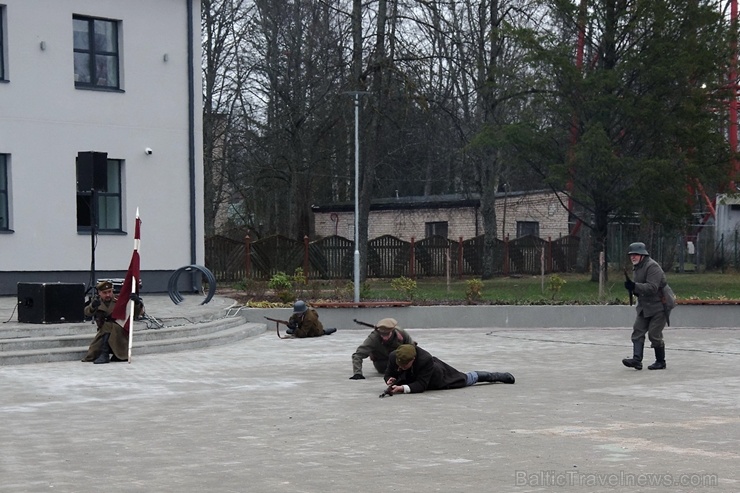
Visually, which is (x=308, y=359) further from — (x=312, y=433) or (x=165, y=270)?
(x=165, y=270)

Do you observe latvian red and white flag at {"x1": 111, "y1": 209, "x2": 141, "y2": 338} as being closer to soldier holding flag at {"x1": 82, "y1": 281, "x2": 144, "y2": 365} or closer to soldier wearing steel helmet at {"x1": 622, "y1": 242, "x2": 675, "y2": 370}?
soldier holding flag at {"x1": 82, "y1": 281, "x2": 144, "y2": 365}

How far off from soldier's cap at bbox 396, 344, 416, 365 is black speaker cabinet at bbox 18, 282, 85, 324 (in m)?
7.38

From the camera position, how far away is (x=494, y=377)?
14.2 metres

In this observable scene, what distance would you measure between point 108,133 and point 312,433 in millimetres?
17238

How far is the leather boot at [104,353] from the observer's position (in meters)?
16.5

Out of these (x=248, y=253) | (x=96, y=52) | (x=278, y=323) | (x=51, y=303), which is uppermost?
(x=96, y=52)

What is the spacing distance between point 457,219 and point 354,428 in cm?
4046

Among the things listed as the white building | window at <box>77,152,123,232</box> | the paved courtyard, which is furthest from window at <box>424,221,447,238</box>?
the paved courtyard

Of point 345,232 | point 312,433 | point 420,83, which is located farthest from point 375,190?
point 312,433

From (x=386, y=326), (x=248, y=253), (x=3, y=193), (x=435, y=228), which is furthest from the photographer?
(x=435, y=228)

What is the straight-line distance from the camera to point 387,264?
1612 inches

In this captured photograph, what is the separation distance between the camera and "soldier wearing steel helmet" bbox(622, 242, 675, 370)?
1542cm

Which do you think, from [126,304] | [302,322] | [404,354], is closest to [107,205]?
[302,322]

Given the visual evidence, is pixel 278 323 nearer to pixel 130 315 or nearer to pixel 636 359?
pixel 130 315
